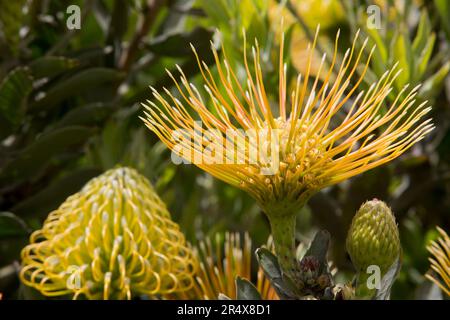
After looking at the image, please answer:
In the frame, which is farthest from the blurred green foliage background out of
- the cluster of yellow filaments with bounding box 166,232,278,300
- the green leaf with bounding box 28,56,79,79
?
the cluster of yellow filaments with bounding box 166,232,278,300

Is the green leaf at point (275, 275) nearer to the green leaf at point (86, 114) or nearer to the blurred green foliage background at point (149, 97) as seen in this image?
the blurred green foliage background at point (149, 97)

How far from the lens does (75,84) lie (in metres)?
0.97

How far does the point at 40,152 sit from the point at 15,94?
7 cm

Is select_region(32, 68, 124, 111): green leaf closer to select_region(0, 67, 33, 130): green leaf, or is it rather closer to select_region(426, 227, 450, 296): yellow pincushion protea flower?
select_region(0, 67, 33, 130): green leaf

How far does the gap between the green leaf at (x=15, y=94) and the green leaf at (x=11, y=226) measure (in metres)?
0.11

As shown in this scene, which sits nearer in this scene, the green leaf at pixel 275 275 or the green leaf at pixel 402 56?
the green leaf at pixel 275 275

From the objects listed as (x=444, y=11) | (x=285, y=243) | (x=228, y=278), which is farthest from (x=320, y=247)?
(x=444, y=11)

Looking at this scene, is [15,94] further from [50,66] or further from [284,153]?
[284,153]

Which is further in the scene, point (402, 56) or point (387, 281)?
point (402, 56)

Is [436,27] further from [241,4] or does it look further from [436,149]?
[241,4]

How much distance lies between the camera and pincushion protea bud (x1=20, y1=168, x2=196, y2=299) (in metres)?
0.82

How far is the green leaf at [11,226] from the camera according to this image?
90cm

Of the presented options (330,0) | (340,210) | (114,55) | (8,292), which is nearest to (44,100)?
(114,55)

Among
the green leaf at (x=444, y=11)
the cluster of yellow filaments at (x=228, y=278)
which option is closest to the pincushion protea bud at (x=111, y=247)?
the cluster of yellow filaments at (x=228, y=278)
